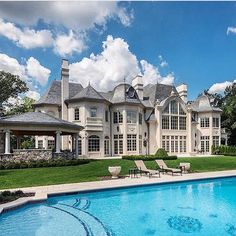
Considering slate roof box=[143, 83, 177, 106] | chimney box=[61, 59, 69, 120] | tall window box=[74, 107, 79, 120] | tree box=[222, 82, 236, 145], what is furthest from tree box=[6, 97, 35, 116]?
tree box=[222, 82, 236, 145]

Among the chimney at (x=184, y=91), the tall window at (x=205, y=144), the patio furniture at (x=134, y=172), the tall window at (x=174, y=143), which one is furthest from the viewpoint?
the chimney at (x=184, y=91)

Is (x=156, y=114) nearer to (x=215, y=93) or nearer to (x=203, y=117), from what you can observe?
(x=203, y=117)

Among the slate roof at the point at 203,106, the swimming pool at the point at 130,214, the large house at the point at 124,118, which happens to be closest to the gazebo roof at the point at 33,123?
the large house at the point at 124,118

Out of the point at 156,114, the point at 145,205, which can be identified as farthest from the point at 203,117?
the point at 145,205

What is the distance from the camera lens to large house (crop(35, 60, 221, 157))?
106ft

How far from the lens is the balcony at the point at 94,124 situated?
31844 millimetres

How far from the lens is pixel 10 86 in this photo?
4334cm

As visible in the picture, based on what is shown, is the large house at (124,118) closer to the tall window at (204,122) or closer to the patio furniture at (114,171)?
the tall window at (204,122)

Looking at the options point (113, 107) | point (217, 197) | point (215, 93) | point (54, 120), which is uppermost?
point (215, 93)

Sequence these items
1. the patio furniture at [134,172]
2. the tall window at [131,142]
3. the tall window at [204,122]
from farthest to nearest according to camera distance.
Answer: the tall window at [204,122] < the tall window at [131,142] < the patio furniture at [134,172]

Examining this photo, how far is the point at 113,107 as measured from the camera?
115 ft

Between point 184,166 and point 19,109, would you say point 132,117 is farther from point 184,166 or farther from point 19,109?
point 19,109

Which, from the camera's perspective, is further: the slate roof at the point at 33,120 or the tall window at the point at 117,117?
the tall window at the point at 117,117

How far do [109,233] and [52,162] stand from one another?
14.8m
